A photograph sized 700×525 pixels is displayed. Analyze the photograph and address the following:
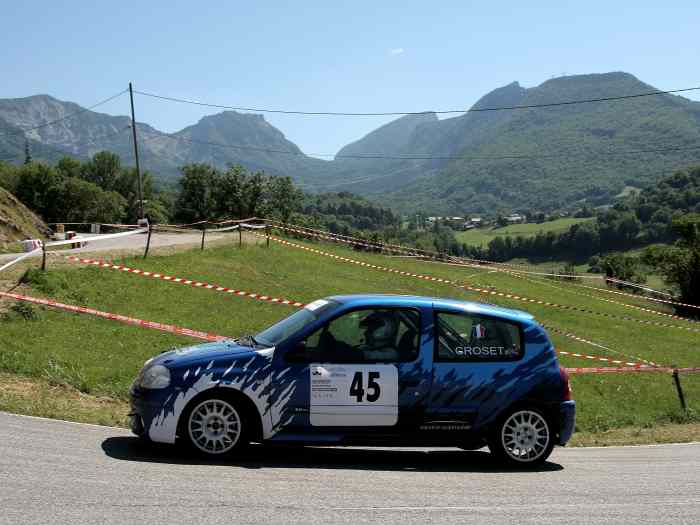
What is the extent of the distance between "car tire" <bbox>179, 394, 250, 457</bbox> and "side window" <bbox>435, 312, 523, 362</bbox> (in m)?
2.14

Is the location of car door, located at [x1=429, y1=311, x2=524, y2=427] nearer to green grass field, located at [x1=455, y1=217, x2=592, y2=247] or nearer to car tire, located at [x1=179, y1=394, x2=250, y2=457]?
car tire, located at [x1=179, y1=394, x2=250, y2=457]

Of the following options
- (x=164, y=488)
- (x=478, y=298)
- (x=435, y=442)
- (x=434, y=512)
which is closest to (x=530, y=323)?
(x=435, y=442)

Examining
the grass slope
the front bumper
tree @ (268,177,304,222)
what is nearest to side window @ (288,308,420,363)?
the front bumper

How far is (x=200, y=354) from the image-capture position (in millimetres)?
7430

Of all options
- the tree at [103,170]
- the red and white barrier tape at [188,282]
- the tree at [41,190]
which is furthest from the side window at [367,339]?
the tree at [103,170]

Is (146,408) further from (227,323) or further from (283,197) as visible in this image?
(283,197)

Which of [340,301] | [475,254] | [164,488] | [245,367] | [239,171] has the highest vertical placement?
[239,171]

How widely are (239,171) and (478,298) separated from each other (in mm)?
60298

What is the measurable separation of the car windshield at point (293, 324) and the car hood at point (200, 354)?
0.28 m

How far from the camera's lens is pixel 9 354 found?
10547mm

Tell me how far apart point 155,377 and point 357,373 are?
1994 mm

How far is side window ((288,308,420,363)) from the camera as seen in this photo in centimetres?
752

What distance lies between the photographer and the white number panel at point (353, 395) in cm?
743

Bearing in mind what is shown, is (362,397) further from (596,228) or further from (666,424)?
(596,228)
